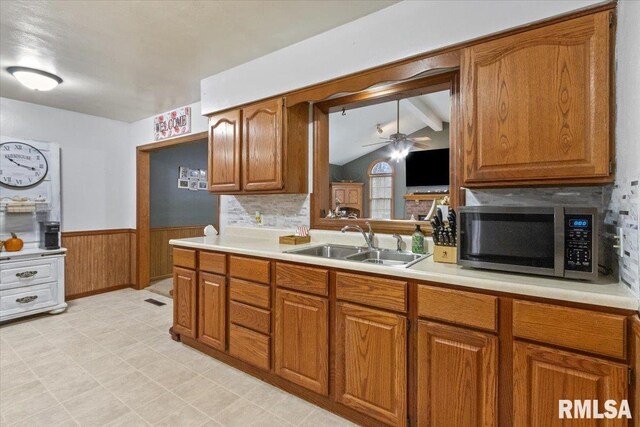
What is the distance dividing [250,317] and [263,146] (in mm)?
1373

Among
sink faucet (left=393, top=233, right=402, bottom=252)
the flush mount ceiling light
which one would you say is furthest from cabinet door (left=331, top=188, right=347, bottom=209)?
the flush mount ceiling light

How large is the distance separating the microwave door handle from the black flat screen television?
7.98ft

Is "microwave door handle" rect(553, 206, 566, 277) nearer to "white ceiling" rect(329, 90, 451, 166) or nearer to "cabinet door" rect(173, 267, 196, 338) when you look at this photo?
"white ceiling" rect(329, 90, 451, 166)

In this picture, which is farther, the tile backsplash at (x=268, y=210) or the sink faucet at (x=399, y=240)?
the tile backsplash at (x=268, y=210)

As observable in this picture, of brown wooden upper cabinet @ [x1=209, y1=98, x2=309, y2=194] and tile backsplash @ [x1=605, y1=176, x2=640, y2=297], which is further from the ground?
brown wooden upper cabinet @ [x1=209, y1=98, x2=309, y2=194]

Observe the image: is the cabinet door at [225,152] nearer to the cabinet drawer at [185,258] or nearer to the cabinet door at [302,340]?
the cabinet drawer at [185,258]

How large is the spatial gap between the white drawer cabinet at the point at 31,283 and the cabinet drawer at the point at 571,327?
442cm

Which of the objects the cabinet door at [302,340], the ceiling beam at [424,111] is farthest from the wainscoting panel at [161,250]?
the ceiling beam at [424,111]

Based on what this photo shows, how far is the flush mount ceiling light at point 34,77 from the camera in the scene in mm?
2727

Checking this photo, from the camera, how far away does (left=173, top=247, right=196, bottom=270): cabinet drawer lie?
8.40 feet

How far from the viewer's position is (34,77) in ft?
9.09

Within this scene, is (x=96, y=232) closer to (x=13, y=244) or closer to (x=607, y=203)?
(x=13, y=244)

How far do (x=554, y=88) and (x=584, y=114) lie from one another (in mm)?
176

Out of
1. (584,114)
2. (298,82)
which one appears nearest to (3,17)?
(298,82)
